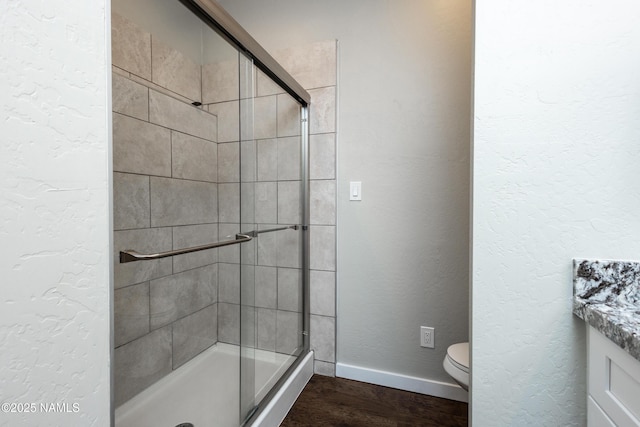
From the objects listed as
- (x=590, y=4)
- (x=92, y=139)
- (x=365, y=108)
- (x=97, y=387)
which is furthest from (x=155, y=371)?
(x=590, y=4)

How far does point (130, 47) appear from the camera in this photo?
1254mm

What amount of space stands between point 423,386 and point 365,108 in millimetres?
1685

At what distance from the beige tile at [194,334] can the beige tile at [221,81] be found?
104 centimetres

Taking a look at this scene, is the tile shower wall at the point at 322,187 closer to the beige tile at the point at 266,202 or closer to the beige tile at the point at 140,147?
the beige tile at the point at 266,202

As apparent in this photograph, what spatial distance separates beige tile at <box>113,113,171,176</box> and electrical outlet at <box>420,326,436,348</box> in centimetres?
162

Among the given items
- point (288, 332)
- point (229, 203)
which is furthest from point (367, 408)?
point (229, 203)

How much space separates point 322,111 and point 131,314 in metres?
1.51

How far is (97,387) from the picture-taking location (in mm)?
572

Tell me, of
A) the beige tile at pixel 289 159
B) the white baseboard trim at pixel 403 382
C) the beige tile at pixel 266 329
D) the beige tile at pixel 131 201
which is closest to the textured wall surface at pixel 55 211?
the beige tile at pixel 131 201

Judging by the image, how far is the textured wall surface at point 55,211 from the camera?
440 millimetres

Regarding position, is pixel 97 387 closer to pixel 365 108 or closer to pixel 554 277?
pixel 554 277

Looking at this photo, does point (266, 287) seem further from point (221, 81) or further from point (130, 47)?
point (130, 47)

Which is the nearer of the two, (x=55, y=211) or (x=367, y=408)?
(x=55, y=211)

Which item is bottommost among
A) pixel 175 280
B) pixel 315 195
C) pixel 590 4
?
pixel 175 280
